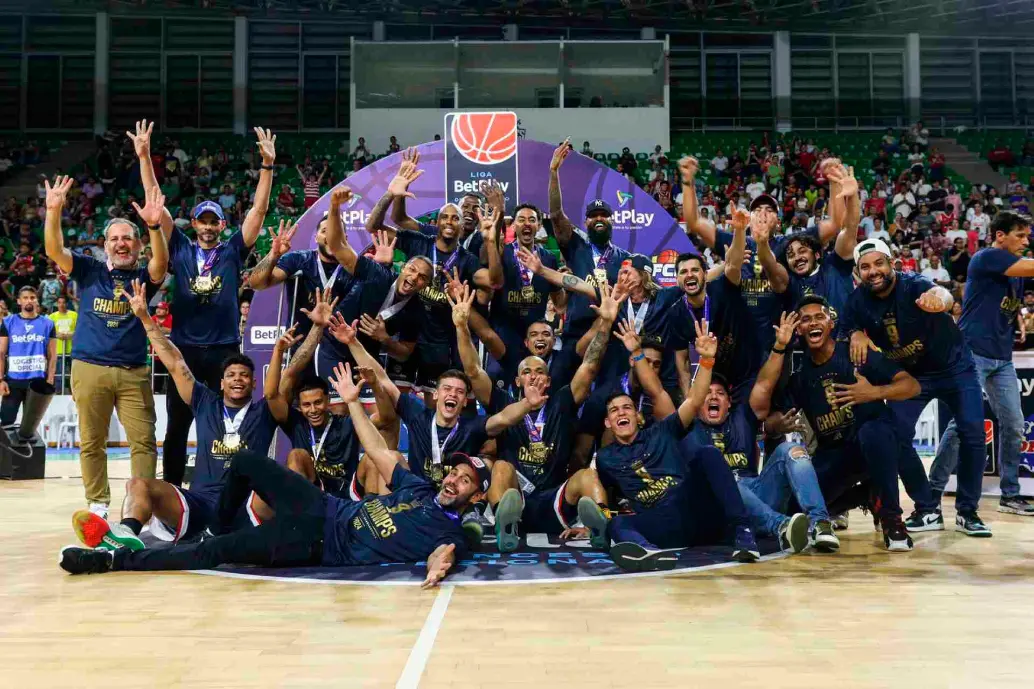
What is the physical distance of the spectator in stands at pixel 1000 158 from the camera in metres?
24.7

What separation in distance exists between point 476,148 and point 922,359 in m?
5.97

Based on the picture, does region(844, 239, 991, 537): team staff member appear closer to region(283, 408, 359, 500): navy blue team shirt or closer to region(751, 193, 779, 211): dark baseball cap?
region(751, 193, 779, 211): dark baseball cap

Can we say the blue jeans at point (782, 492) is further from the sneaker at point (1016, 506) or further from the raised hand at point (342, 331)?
the raised hand at point (342, 331)

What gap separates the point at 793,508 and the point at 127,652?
4570 millimetres

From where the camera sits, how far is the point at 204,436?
652 cm

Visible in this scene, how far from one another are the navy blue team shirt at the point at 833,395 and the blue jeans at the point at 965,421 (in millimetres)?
381

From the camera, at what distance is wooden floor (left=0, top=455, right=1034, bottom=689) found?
11.6 ft

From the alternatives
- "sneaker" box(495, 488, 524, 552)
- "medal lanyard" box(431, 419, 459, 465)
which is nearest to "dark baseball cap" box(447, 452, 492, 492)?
"sneaker" box(495, 488, 524, 552)

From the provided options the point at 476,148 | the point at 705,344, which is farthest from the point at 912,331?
the point at 476,148

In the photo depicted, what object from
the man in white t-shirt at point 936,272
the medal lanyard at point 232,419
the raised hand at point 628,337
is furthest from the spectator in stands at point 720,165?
the medal lanyard at point 232,419

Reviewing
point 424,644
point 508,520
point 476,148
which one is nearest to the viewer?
point 424,644

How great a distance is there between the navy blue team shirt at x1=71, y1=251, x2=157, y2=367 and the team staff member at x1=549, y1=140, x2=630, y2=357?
3176 mm

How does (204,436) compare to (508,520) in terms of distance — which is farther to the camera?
(204,436)

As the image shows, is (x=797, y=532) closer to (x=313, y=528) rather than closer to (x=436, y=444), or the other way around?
(x=436, y=444)
